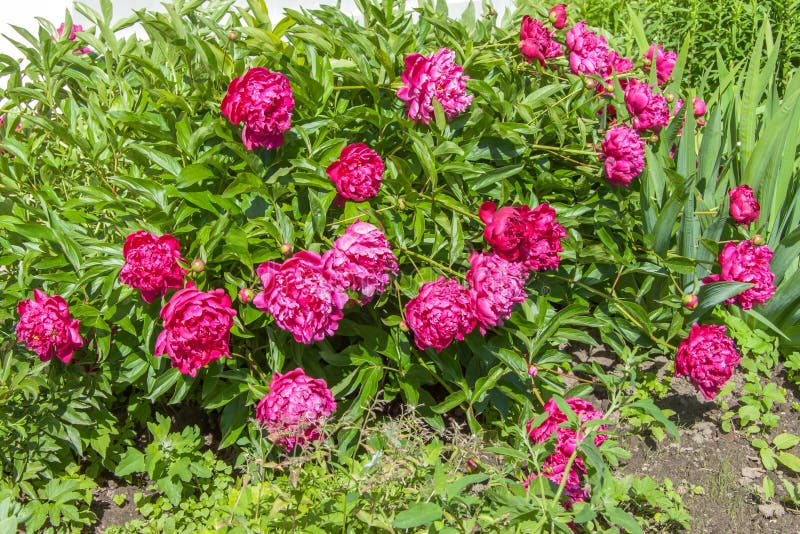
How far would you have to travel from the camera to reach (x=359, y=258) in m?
2.04

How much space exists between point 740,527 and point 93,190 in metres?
2.32

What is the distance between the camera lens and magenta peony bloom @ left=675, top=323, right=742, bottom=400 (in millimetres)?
2377

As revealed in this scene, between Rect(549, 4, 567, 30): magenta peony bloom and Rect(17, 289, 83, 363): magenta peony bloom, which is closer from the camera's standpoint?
Rect(17, 289, 83, 363): magenta peony bloom

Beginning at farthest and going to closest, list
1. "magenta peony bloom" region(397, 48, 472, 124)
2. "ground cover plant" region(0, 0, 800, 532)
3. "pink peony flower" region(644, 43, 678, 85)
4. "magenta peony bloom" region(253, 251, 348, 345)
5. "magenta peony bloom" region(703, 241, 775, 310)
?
"pink peony flower" region(644, 43, 678, 85)
"magenta peony bloom" region(703, 241, 775, 310)
"magenta peony bloom" region(397, 48, 472, 124)
"ground cover plant" region(0, 0, 800, 532)
"magenta peony bloom" region(253, 251, 348, 345)

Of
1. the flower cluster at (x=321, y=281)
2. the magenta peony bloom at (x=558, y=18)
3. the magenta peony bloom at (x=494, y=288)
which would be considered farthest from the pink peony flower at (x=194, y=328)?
the magenta peony bloom at (x=558, y=18)

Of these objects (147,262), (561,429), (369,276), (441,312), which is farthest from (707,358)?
(147,262)

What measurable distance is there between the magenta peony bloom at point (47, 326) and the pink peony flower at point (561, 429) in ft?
4.48

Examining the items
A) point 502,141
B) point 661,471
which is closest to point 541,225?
point 502,141

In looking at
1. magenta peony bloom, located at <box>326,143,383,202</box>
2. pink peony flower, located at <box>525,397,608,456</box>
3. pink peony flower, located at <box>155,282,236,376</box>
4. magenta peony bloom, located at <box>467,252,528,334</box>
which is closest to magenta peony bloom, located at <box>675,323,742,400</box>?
pink peony flower, located at <box>525,397,608,456</box>

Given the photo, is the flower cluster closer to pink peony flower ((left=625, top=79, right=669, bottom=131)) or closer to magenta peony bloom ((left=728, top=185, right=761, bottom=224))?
pink peony flower ((left=625, top=79, right=669, bottom=131))

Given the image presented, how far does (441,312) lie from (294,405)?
47cm

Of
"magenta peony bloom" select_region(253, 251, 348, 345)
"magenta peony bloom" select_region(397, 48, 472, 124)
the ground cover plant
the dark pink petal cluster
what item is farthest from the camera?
"magenta peony bloom" select_region(397, 48, 472, 124)

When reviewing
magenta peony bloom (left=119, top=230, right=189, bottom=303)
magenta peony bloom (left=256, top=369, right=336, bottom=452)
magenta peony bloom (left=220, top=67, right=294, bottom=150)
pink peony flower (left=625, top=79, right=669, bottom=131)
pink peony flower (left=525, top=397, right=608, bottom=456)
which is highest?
magenta peony bloom (left=220, top=67, right=294, bottom=150)

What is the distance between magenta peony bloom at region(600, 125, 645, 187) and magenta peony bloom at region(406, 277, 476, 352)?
2.73ft
